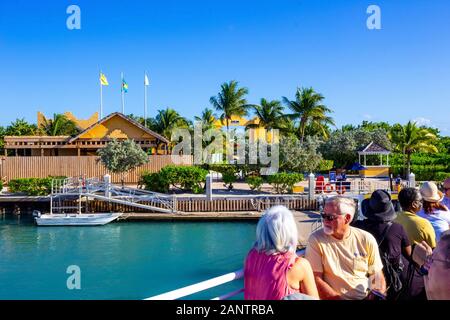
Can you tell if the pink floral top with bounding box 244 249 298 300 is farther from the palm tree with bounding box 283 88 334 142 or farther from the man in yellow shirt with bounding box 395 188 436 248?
the palm tree with bounding box 283 88 334 142

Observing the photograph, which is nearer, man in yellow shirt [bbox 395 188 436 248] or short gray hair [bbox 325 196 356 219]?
short gray hair [bbox 325 196 356 219]

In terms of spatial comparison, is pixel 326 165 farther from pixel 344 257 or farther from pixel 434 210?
Answer: pixel 344 257

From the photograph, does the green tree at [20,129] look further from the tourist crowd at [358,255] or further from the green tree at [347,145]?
the tourist crowd at [358,255]

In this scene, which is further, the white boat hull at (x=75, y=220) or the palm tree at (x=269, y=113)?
the palm tree at (x=269, y=113)

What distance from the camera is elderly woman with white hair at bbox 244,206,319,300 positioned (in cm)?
317

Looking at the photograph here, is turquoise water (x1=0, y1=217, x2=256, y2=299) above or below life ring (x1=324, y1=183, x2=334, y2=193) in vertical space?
below

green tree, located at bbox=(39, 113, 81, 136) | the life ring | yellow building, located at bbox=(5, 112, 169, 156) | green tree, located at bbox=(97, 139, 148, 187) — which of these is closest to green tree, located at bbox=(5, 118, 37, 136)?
green tree, located at bbox=(39, 113, 81, 136)

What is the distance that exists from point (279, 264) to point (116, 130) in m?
34.5

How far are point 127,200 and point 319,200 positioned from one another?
11.0 metres

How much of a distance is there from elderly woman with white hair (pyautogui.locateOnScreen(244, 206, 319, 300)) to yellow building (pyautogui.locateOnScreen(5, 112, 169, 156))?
31.9m
